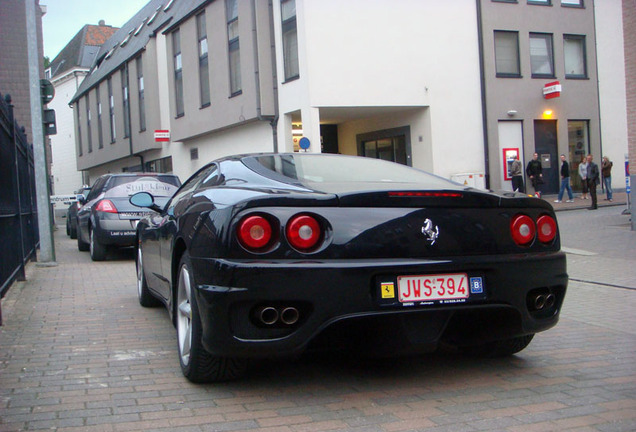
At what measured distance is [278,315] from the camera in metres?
3.43

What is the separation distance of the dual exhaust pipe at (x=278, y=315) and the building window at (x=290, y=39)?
19527 mm

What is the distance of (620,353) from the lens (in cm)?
455

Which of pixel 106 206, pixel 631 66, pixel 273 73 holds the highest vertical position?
pixel 273 73

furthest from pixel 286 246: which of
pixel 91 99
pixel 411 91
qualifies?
pixel 91 99

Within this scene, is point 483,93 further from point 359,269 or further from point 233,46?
point 359,269

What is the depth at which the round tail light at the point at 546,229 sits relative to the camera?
3.98 meters

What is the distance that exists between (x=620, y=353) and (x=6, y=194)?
645 cm

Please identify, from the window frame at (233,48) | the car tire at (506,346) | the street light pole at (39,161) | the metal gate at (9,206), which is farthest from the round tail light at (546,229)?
the window frame at (233,48)

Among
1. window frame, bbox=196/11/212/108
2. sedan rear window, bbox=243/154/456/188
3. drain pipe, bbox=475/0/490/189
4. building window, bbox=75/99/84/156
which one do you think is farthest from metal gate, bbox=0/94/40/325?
building window, bbox=75/99/84/156

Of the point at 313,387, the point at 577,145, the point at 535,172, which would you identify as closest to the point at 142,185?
the point at 313,387

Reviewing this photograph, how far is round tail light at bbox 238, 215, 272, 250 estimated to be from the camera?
3465 mm

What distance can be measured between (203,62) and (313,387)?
25.4m

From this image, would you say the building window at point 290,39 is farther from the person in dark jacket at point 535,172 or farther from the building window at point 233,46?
the person in dark jacket at point 535,172

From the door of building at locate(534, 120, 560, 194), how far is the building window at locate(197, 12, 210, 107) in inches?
500
